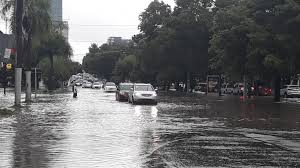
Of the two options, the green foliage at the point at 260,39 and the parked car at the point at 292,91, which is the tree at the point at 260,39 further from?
the parked car at the point at 292,91

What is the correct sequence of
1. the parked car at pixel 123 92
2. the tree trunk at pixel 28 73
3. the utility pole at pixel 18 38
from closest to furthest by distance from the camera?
the utility pole at pixel 18 38 < the tree trunk at pixel 28 73 < the parked car at pixel 123 92

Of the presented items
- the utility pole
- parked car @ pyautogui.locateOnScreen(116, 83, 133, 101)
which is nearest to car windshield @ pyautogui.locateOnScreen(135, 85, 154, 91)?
parked car @ pyautogui.locateOnScreen(116, 83, 133, 101)

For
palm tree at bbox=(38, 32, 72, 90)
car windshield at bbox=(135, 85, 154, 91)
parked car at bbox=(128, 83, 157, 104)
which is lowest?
parked car at bbox=(128, 83, 157, 104)

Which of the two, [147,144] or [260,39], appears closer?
[147,144]

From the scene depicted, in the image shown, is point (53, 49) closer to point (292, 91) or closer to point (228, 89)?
point (228, 89)

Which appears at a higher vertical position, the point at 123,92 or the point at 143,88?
the point at 143,88

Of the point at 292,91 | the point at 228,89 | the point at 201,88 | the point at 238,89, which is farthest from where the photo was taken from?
the point at 201,88

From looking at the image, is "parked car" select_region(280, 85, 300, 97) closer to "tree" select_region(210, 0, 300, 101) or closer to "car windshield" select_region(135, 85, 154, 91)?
"tree" select_region(210, 0, 300, 101)

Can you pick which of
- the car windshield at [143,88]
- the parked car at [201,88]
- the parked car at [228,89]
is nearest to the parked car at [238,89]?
the parked car at [228,89]

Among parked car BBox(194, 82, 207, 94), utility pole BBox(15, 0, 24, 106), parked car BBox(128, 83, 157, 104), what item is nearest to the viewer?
utility pole BBox(15, 0, 24, 106)

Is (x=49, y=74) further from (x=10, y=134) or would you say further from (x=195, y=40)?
(x=10, y=134)

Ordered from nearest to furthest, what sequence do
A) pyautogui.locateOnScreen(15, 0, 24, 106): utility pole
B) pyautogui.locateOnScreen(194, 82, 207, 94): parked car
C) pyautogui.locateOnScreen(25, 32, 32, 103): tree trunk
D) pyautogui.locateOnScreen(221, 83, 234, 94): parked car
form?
pyautogui.locateOnScreen(15, 0, 24, 106): utility pole < pyautogui.locateOnScreen(25, 32, 32, 103): tree trunk < pyautogui.locateOnScreen(221, 83, 234, 94): parked car < pyautogui.locateOnScreen(194, 82, 207, 94): parked car

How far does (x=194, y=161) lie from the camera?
12164mm

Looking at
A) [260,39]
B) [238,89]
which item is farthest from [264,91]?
[260,39]
